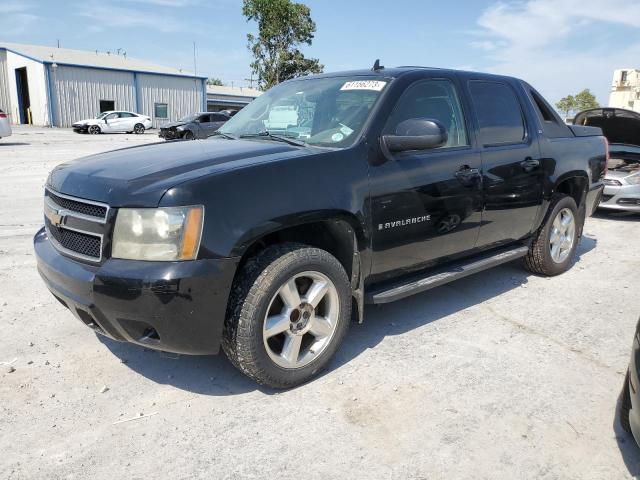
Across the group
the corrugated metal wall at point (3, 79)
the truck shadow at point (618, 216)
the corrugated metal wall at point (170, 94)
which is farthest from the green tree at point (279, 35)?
the truck shadow at point (618, 216)

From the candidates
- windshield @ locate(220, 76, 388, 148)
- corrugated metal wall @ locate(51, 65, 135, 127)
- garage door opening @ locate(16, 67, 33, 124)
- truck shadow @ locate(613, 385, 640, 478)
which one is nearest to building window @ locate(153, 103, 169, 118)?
corrugated metal wall @ locate(51, 65, 135, 127)

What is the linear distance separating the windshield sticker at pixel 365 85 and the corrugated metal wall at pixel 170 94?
122 ft

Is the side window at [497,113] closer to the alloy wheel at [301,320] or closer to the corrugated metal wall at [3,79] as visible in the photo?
the alloy wheel at [301,320]

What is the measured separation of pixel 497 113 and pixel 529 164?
0.54 metres

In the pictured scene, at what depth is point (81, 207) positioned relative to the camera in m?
2.75

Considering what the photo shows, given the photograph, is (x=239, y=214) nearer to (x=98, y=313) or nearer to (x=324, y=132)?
(x=98, y=313)

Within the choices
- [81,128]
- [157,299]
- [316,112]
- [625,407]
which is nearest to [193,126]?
[81,128]

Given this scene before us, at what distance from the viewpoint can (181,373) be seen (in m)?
3.18

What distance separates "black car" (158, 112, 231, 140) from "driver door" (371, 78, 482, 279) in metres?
19.5

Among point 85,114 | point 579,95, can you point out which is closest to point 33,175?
point 85,114

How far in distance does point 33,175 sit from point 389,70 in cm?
937

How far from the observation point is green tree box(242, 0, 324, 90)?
146 feet

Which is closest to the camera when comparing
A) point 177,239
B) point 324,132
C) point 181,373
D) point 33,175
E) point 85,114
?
point 177,239

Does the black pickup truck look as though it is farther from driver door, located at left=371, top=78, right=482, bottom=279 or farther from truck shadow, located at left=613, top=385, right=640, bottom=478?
truck shadow, located at left=613, top=385, right=640, bottom=478
